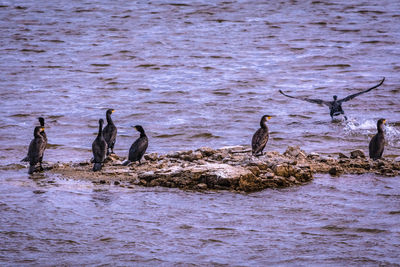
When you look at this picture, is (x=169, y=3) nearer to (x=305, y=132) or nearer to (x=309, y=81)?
(x=309, y=81)

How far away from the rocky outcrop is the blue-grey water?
30 centimetres

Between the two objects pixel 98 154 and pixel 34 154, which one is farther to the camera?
pixel 98 154

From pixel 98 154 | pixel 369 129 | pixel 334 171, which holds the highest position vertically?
pixel 98 154

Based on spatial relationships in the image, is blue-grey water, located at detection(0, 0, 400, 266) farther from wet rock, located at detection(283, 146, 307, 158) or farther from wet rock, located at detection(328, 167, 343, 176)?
wet rock, located at detection(283, 146, 307, 158)

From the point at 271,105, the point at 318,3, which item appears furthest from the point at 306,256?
the point at 318,3

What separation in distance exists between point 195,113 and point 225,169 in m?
10.5

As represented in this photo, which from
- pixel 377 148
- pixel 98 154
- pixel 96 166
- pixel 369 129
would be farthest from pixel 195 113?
pixel 96 166

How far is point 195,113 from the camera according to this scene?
23.0 meters

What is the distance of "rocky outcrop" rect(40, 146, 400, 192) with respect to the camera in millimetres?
12453

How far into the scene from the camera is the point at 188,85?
28.0 metres

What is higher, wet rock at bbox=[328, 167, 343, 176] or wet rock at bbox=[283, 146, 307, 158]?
wet rock at bbox=[283, 146, 307, 158]

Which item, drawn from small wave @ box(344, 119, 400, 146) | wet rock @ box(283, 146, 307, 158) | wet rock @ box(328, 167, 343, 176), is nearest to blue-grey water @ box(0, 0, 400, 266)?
small wave @ box(344, 119, 400, 146)

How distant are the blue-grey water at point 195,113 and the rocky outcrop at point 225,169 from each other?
0.30 metres

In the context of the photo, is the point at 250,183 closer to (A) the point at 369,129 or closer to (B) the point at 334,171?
(B) the point at 334,171
